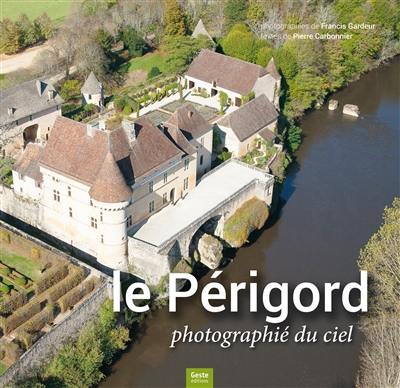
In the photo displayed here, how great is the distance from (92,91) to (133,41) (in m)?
17.2

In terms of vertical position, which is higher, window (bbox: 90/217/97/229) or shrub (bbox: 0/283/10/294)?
window (bbox: 90/217/97/229)

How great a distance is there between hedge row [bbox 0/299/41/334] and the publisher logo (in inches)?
434

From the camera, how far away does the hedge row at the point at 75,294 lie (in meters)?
43.5

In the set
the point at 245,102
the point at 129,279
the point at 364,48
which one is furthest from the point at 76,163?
the point at 364,48

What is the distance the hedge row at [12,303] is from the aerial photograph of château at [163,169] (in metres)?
0.11

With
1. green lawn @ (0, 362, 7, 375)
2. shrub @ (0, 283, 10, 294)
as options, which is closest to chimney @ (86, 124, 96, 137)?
shrub @ (0, 283, 10, 294)

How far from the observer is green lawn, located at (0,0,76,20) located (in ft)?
332

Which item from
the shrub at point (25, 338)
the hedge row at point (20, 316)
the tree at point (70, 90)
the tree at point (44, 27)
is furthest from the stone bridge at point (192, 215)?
the tree at point (44, 27)

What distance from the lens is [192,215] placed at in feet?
172

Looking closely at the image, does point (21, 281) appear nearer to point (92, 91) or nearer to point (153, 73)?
point (92, 91)

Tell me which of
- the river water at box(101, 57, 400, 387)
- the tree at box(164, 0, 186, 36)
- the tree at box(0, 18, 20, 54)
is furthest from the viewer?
the tree at box(164, 0, 186, 36)

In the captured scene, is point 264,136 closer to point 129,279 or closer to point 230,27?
point 129,279

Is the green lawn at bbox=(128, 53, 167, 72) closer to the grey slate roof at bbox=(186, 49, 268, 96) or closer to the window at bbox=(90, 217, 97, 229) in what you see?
the grey slate roof at bbox=(186, 49, 268, 96)

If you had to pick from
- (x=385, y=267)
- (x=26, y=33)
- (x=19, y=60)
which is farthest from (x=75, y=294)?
(x=26, y=33)
